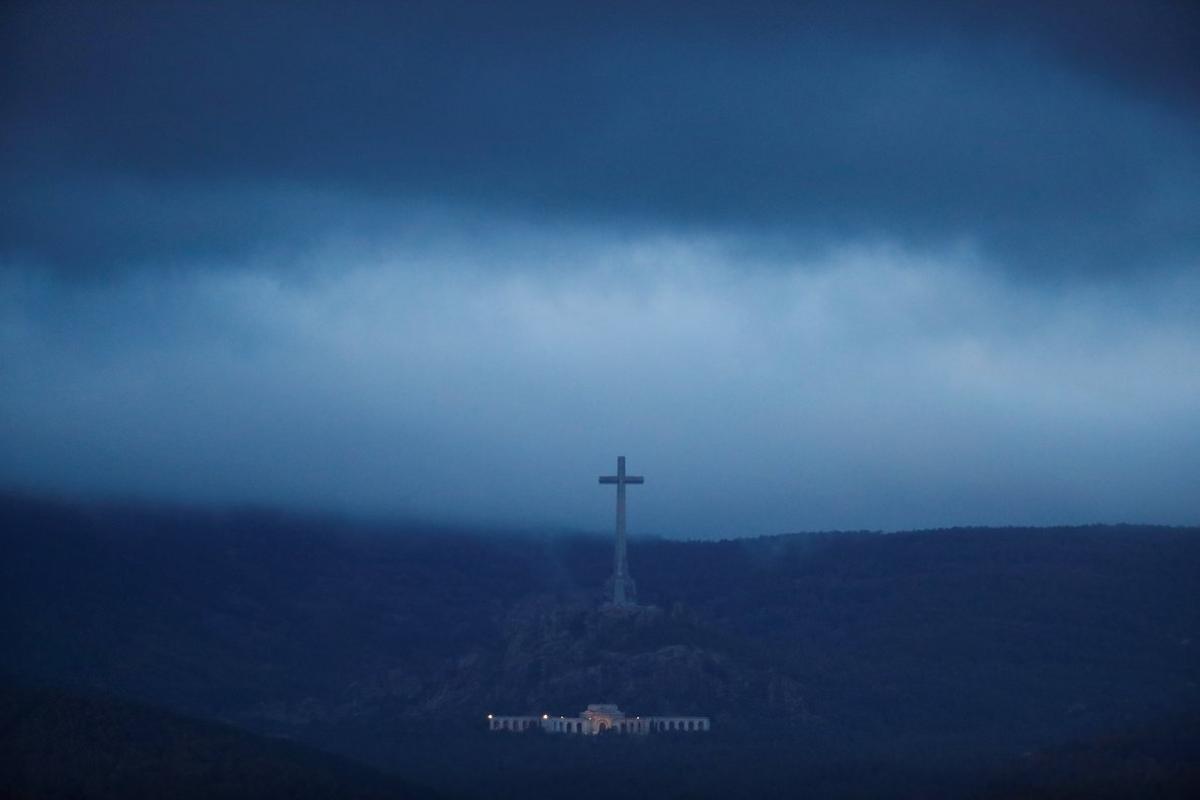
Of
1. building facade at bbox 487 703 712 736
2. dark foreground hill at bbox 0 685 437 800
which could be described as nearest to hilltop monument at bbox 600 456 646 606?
building facade at bbox 487 703 712 736

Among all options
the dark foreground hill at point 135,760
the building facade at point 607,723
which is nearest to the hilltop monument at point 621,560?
the building facade at point 607,723

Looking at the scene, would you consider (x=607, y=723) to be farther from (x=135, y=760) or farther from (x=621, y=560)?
(x=135, y=760)

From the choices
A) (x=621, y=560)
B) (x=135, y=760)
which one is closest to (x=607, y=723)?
(x=621, y=560)

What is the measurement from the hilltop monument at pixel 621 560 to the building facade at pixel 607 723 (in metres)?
13.7

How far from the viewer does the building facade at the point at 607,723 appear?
164125mm

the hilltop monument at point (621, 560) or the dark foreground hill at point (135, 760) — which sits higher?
the hilltop monument at point (621, 560)

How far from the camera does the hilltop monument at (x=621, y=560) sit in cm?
17375

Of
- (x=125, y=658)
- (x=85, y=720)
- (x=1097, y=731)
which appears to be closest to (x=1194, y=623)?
(x=1097, y=731)

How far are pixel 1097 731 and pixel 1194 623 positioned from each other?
181 feet

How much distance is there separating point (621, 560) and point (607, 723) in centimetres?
1936

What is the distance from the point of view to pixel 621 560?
593 ft

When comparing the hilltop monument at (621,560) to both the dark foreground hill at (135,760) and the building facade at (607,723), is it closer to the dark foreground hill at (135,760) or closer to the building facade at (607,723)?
the building facade at (607,723)

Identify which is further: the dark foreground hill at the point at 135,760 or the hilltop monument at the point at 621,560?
the hilltop monument at the point at 621,560

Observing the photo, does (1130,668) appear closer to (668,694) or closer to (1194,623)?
(1194,623)
